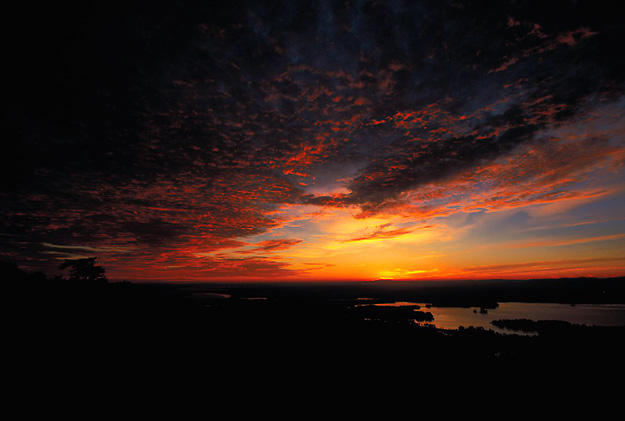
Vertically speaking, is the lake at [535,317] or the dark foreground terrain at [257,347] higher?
the dark foreground terrain at [257,347]

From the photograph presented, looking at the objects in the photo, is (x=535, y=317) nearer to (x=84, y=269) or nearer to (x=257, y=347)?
(x=257, y=347)

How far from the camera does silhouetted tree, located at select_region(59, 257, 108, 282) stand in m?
47.8

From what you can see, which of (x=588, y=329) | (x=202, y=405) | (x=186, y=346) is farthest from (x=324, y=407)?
(x=588, y=329)

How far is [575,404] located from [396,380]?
958 centimetres

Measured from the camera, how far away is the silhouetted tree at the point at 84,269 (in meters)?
47.8

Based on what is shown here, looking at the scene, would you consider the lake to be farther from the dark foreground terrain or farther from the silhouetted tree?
the silhouetted tree

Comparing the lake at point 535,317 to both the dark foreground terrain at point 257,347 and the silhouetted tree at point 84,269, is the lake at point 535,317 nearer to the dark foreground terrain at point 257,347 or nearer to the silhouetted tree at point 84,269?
the dark foreground terrain at point 257,347

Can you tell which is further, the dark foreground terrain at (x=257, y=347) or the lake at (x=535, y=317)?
the lake at (x=535, y=317)

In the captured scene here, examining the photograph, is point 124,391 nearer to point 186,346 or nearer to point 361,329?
point 186,346

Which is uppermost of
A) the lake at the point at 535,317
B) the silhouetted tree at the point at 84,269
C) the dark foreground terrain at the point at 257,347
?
the silhouetted tree at the point at 84,269

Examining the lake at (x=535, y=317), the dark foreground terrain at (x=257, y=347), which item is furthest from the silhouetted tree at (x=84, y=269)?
the lake at (x=535, y=317)

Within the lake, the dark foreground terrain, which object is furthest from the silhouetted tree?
the lake

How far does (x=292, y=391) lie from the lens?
1315 cm

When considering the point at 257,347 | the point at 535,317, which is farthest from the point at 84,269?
the point at 535,317
